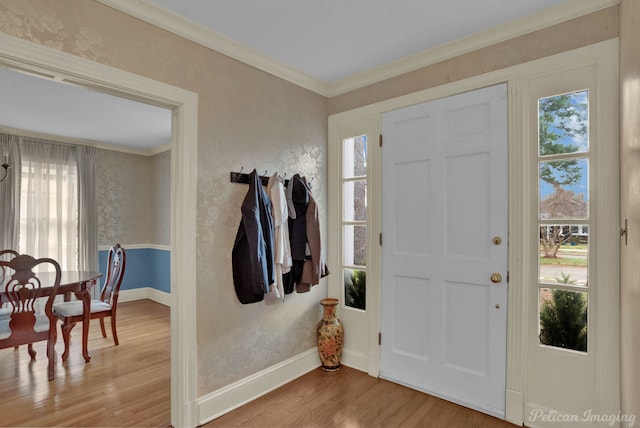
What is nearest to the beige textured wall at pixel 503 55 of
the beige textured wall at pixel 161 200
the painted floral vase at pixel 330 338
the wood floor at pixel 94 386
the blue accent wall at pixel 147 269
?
the painted floral vase at pixel 330 338

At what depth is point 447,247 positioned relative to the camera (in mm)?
2416

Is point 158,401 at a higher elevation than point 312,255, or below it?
below

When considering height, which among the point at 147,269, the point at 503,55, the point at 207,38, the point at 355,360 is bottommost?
the point at 355,360

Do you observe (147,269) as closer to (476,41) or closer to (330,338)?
(330,338)

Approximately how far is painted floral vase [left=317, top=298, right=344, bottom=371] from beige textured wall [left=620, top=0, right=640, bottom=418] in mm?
1832

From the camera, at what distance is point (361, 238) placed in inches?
115

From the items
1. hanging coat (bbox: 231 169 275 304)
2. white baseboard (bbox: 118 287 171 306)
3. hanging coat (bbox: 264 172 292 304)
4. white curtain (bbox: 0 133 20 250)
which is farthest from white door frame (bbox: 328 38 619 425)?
white curtain (bbox: 0 133 20 250)

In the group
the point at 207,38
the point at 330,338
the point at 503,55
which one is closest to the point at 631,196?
the point at 503,55

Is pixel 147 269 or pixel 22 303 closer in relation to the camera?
pixel 22 303

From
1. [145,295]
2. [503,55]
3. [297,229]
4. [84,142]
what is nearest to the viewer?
[503,55]

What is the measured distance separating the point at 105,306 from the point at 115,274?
13.5 inches

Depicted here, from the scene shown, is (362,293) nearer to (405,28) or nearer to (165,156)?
(405,28)

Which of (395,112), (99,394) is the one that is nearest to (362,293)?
(395,112)

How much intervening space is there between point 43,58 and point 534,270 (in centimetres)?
290
